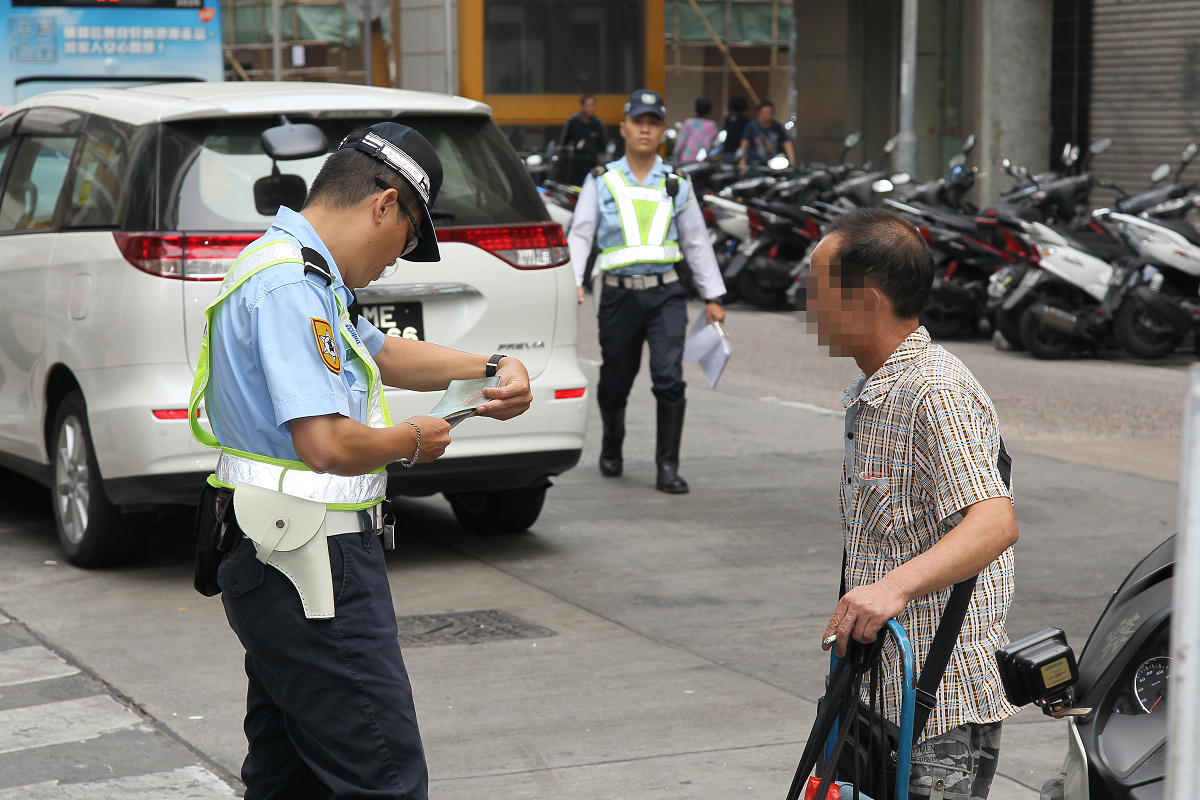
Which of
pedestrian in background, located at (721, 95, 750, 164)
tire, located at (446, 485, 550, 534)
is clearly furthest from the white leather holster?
pedestrian in background, located at (721, 95, 750, 164)

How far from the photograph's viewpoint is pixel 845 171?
16625 millimetres

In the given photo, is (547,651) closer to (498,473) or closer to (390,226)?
(498,473)

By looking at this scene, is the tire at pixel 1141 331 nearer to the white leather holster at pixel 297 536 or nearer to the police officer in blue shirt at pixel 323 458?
the police officer in blue shirt at pixel 323 458

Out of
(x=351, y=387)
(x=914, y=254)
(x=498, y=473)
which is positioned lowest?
(x=498, y=473)

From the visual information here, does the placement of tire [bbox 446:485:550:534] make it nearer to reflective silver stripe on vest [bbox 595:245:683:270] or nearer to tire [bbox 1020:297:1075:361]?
reflective silver stripe on vest [bbox 595:245:683:270]

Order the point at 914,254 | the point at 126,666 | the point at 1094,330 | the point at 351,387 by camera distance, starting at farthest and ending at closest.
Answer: the point at 1094,330 < the point at 126,666 < the point at 351,387 < the point at 914,254

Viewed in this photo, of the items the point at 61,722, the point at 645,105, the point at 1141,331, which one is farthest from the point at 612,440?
the point at 1141,331

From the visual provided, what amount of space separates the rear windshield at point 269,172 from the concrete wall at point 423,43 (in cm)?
2307

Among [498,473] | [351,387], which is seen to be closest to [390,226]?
[351,387]

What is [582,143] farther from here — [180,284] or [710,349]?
[180,284]

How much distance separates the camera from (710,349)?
805 centimetres

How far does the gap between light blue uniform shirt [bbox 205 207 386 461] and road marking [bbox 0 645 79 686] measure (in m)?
2.42

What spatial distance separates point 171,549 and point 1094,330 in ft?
27.8

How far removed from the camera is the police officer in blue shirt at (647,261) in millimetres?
7918
